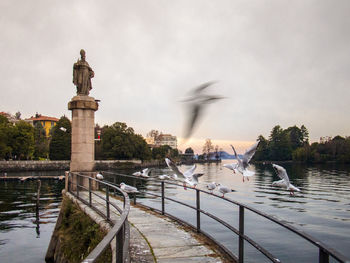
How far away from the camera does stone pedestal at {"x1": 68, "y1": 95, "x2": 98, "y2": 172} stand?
12984 mm

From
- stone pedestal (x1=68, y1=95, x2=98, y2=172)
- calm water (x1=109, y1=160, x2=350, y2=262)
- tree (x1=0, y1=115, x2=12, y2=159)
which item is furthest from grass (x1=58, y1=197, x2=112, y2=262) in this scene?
tree (x1=0, y1=115, x2=12, y2=159)

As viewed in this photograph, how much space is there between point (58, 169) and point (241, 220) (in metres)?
76.3

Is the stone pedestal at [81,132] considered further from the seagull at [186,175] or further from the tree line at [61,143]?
the tree line at [61,143]

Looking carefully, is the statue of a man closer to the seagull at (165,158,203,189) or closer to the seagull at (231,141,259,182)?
the seagull at (165,158,203,189)

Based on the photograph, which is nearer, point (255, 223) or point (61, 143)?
point (255, 223)

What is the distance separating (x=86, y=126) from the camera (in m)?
13.1

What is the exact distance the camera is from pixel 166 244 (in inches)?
217

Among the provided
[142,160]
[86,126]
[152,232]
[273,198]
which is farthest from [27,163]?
[152,232]

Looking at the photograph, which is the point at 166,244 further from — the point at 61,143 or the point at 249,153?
the point at 61,143

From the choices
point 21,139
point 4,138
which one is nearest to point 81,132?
point 4,138

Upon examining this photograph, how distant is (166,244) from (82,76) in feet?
32.3

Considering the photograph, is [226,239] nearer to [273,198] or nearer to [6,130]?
[273,198]

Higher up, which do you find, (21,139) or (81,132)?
(21,139)

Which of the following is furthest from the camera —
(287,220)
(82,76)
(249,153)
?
(287,220)
